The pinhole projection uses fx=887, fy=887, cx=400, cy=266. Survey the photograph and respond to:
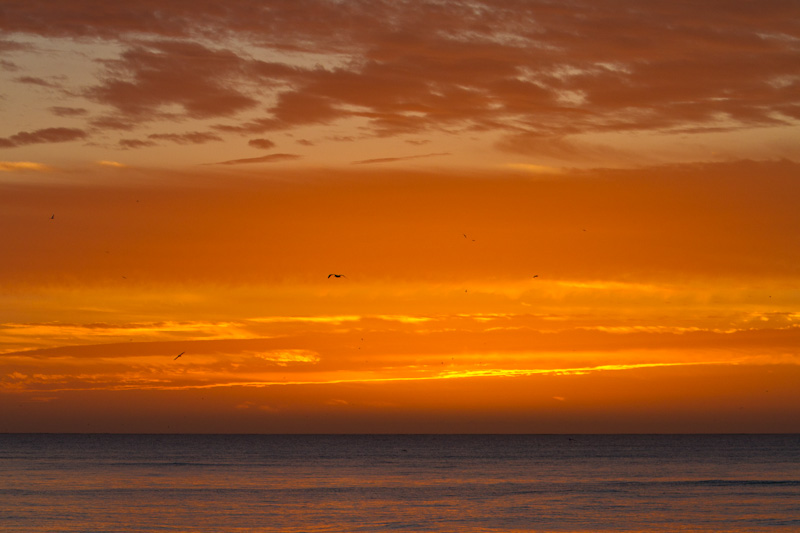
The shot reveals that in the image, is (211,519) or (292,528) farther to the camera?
(211,519)

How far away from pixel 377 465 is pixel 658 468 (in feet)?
125

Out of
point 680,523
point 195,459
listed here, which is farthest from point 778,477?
point 195,459

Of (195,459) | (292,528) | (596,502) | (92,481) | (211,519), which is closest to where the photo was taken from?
(292,528)

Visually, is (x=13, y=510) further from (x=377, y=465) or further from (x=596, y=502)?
(x=377, y=465)

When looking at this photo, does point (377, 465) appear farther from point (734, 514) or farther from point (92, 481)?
point (734, 514)

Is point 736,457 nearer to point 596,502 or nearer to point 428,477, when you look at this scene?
point 428,477

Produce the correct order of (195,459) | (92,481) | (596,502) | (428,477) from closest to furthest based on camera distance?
(596,502) < (92,481) < (428,477) < (195,459)

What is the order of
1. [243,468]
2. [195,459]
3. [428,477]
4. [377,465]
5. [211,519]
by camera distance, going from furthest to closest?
1. [195,459]
2. [377,465]
3. [243,468]
4. [428,477]
5. [211,519]

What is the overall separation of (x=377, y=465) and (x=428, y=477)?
28195mm

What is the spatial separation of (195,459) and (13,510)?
80577 millimetres

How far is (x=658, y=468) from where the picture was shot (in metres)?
114

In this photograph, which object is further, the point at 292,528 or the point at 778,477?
the point at 778,477

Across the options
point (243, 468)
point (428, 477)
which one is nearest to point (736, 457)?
point (428, 477)

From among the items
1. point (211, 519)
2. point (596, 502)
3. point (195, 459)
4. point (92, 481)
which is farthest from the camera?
point (195, 459)
